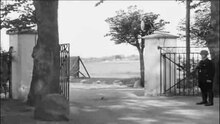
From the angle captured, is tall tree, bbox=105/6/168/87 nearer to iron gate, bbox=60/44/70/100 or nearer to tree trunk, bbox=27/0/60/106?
iron gate, bbox=60/44/70/100

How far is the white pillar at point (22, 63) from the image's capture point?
38.2 feet

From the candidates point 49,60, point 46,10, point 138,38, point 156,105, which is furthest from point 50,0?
point 138,38

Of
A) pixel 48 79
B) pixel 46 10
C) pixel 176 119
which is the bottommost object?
pixel 176 119

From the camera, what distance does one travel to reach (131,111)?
8984mm

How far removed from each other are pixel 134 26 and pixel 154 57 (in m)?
7.93

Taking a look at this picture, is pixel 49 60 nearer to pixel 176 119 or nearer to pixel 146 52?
pixel 176 119

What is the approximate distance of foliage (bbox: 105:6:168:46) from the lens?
20.3 metres

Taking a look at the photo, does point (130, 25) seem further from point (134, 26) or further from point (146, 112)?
point (146, 112)

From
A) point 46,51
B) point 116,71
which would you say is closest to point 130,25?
point 46,51

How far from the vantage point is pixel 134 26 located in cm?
2025

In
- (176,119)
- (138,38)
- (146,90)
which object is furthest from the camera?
(138,38)

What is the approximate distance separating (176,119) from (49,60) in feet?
11.4

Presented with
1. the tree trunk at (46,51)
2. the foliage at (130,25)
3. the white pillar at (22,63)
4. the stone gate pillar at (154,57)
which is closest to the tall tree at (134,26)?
the foliage at (130,25)

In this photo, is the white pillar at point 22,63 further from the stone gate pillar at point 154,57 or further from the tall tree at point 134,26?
the tall tree at point 134,26
